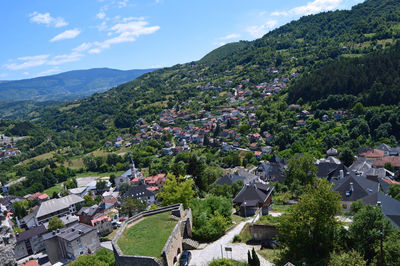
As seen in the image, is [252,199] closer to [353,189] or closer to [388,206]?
[353,189]

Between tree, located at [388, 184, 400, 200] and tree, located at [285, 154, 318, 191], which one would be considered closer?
tree, located at [388, 184, 400, 200]

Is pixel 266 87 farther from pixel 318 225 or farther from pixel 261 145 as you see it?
pixel 318 225

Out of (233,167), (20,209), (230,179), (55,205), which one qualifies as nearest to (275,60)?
(233,167)

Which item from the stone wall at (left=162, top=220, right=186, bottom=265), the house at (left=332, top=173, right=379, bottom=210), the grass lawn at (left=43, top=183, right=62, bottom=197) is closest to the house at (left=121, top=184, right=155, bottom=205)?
the grass lawn at (left=43, top=183, right=62, bottom=197)

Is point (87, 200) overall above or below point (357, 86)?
below

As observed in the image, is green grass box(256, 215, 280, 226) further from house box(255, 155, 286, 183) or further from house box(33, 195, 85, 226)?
house box(33, 195, 85, 226)

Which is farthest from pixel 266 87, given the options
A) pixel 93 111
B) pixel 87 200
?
pixel 93 111
